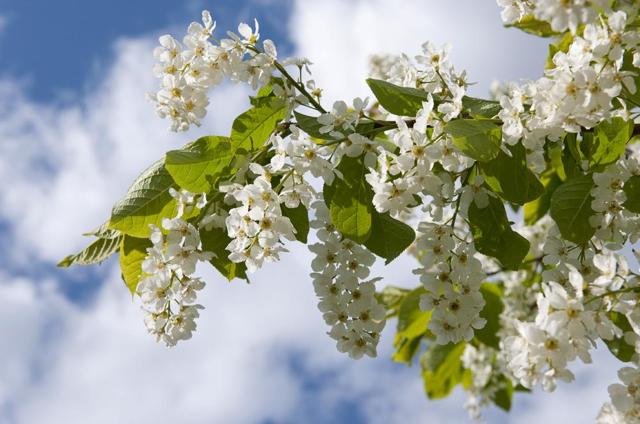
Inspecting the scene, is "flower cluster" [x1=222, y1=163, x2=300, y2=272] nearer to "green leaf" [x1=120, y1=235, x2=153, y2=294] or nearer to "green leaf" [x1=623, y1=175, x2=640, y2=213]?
"green leaf" [x1=120, y1=235, x2=153, y2=294]

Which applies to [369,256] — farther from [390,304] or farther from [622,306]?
[390,304]

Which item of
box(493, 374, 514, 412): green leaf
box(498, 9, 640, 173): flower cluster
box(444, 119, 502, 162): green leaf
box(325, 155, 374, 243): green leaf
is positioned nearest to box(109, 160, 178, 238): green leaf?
box(325, 155, 374, 243): green leaf

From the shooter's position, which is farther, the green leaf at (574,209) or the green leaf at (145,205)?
the green leaf at (145,205)

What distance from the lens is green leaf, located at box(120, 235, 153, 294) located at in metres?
2.10

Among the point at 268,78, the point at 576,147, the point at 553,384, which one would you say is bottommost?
the point at 553,384

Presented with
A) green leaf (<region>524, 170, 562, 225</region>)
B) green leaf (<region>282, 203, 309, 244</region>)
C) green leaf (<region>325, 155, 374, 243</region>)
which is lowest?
green leaf (<region>325, 155, 374, 243</region>)

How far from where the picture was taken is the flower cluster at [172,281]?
185 cm

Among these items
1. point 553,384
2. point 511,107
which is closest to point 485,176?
point 511,107

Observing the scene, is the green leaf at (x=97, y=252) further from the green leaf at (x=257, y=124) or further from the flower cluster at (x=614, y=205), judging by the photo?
the flower cluster at (x=614, y=205)

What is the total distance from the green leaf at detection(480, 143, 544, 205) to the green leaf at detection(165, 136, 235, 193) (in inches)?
25.4

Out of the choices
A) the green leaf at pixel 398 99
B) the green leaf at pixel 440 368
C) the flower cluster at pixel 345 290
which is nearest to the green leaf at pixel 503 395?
the green leaf at pixel 440 368

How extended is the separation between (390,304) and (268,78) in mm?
2182

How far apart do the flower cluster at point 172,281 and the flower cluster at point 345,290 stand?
0.29m

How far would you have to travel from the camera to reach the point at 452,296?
192cm
